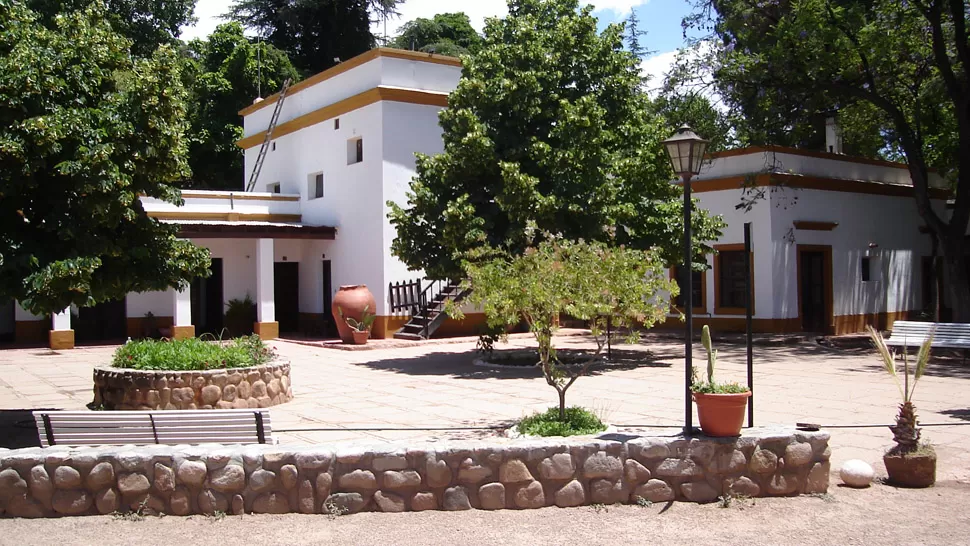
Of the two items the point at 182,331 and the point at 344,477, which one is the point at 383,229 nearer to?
the point at 182,331

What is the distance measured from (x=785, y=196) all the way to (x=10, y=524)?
18996mm

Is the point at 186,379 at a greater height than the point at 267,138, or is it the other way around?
the point at 267,138

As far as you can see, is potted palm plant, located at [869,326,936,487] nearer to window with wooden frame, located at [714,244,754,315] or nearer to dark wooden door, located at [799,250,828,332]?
window with wooden frame, located at [714,244,754,315]

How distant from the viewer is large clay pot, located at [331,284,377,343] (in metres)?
19.1

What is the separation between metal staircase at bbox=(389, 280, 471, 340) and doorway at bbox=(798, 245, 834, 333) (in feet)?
30.8

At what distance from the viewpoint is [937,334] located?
15414 mm

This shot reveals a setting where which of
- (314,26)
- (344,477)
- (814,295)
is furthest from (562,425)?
(314,26)

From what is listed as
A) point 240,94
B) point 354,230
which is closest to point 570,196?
point 354,230

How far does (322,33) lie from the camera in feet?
117

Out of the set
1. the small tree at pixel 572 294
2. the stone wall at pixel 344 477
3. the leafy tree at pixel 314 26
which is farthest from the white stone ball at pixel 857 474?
the leafy tree at pixel 314 26

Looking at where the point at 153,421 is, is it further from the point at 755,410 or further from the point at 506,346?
the point at 506,346

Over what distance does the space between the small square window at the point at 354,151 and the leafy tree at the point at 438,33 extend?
16.4 metres

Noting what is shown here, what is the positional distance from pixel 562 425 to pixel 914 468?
293cm

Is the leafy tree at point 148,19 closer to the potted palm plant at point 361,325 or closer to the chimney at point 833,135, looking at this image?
the potted palm plant at point 361,325
